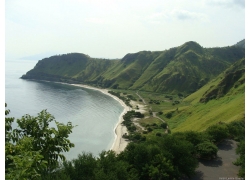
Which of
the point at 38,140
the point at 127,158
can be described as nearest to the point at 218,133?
the point at 127,158

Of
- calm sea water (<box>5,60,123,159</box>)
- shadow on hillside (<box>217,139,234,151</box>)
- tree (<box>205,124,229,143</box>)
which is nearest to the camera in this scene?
shadow on hillside (<box>217,139,234,151</box>)

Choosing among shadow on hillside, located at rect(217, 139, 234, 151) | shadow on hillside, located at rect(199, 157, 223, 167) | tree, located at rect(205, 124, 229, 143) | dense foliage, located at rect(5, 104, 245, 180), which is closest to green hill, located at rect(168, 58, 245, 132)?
shadow on hillside, located at rect(217, 139, 234, 151)

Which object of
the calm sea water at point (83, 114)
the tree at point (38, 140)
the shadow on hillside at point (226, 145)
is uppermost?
the tree at point (38, 140)

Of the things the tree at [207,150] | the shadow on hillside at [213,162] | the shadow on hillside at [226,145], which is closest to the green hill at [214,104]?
the shadow on hillside at [226,145]

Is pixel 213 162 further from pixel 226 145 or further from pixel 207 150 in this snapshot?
pixel 226 145

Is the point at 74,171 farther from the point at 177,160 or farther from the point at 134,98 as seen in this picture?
the point at 134,98

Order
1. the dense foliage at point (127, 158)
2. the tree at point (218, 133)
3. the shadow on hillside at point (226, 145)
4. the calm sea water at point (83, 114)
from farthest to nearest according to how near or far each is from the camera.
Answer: the calm sea water at point (83, 114) < the tree at point (218, 133) < the shadow on hillside at point (226, 145) < the dense foliage at point (127, 158)

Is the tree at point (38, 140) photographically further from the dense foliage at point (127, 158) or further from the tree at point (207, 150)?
the tree at point (207, 150)

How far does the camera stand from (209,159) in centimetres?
4694

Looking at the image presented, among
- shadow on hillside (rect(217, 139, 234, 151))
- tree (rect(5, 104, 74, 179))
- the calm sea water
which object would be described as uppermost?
tree (rect(5, 104, 74, 179))

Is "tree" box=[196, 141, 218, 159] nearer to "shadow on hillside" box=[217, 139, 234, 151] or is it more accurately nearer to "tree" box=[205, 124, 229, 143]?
"shadow on hillside" box=[217, 139, 234, 151]
